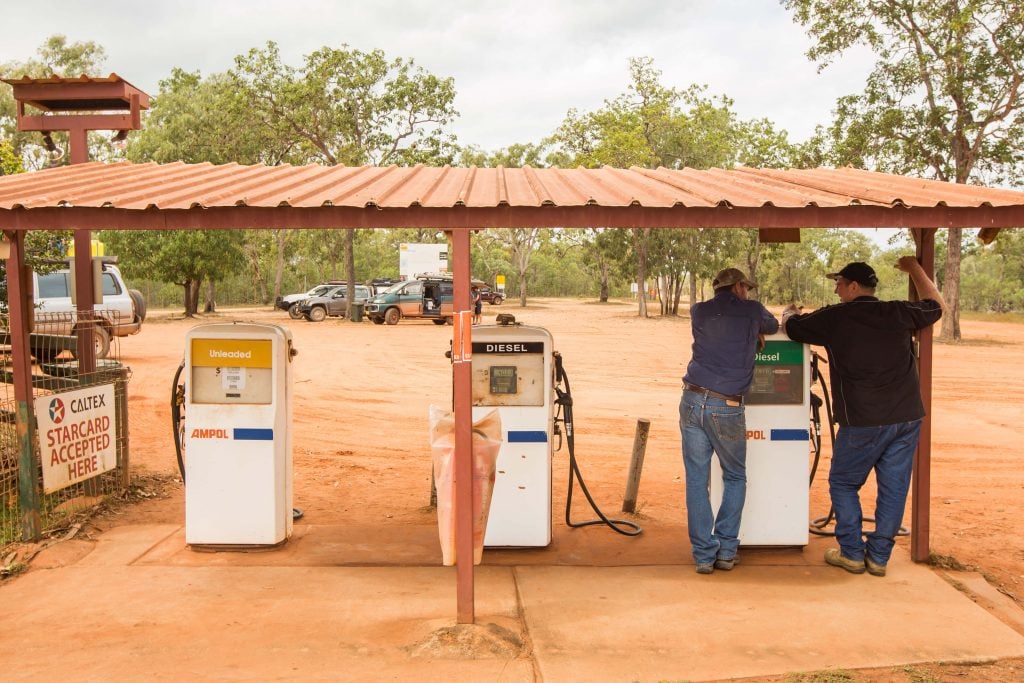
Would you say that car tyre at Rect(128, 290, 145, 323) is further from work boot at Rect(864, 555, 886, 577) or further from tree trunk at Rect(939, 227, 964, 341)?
A: tree trunk at Rect(939, 227, 964, 341)

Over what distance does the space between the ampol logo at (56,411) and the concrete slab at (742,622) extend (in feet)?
11.7

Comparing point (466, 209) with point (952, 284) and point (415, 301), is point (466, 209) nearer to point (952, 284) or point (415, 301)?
point (952, 284)

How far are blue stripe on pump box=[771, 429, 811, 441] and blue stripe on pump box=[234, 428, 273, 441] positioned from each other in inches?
134

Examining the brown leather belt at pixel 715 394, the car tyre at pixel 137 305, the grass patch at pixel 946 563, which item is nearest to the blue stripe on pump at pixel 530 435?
the brown leather belt at pixel 715 394

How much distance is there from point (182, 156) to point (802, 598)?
36.7 meters

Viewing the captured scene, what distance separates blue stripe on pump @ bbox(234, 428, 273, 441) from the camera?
19.9 feet

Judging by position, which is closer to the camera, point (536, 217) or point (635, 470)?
point (536, 217)

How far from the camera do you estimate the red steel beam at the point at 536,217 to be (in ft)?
15.4

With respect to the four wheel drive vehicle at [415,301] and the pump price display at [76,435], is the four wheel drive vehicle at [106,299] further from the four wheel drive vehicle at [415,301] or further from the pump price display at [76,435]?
the four wheel drive vehicle at [415,301]

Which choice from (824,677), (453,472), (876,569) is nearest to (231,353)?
(453,472)

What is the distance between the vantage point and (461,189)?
548 centimetres

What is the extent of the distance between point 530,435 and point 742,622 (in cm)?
181

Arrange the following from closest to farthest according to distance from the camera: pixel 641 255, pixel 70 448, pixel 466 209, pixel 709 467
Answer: pixel 466 209 → pixel 709 467 → pixel 70 448 → pixel 641 255

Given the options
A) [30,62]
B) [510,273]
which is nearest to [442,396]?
[30,62]
